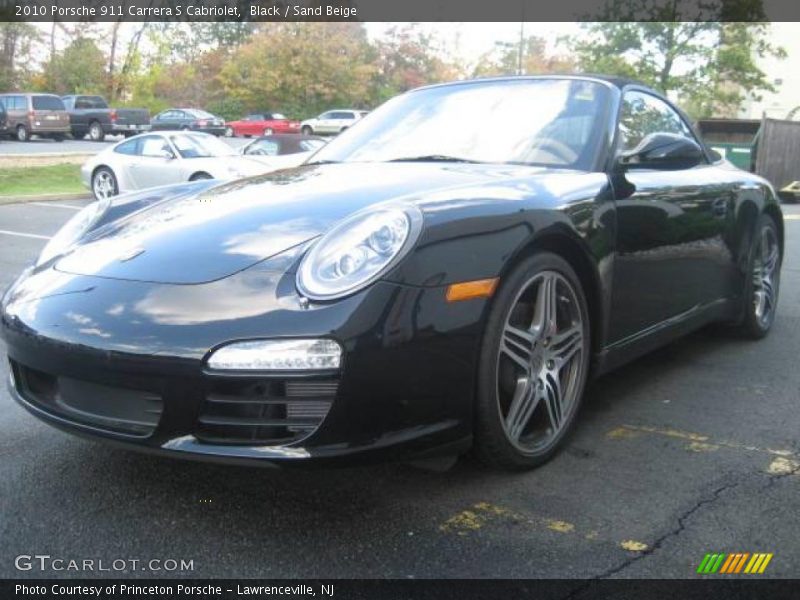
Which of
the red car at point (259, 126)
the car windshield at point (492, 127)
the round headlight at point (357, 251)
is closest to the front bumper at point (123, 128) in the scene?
the red car at point (259, 126)

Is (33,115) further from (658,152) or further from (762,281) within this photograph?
(658,152)

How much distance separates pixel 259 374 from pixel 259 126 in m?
41.2

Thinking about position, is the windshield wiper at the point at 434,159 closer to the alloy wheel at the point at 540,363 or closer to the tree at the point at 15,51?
the alloy wheel at the point at 540,363

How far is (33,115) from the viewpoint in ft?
99.1

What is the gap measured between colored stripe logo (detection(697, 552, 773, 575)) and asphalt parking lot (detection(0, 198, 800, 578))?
2cm

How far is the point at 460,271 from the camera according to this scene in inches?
96.6

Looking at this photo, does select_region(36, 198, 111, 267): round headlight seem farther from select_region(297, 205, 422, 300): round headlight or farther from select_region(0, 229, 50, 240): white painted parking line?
select_region(0, 229, 50, 240): white painted parking line

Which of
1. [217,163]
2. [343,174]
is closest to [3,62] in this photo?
[217,163]

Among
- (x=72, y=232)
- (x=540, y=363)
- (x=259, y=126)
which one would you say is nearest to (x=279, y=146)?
(x=72, y=232)

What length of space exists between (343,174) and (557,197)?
88 cm

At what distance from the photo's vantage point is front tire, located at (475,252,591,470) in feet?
8.47

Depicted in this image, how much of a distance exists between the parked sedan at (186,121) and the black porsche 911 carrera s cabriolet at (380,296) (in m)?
34.6

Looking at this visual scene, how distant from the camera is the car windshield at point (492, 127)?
3436 mm
